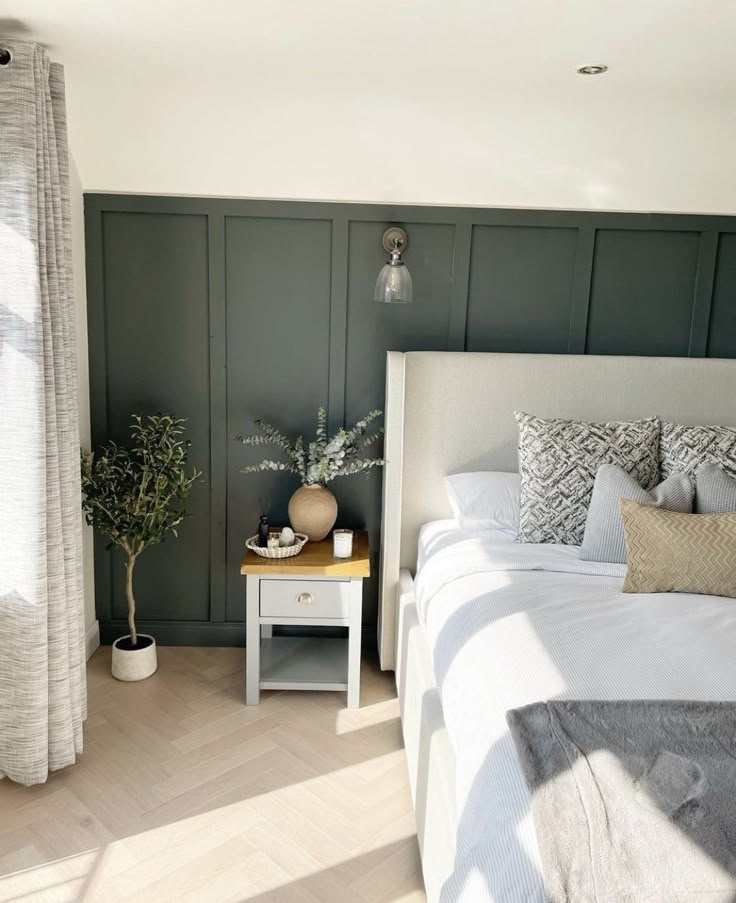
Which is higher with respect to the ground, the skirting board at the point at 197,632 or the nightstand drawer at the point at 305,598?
the nightstand drawer at the point at 305,598

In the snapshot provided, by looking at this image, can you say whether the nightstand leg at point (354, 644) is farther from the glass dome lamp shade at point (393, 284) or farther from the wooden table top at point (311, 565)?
the glass dome lamp shade at point (393, 284)

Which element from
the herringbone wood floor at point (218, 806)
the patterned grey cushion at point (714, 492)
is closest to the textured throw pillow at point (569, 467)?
the patterned grey cushion at point (714, 492)

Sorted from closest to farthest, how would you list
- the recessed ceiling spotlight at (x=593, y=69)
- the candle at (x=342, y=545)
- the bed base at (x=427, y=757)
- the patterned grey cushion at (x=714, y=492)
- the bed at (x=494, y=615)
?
the bed at (x=494, y=615) → the bed base at (x=427, y=757) → the patterned grey cushion at (x=714, y=492) → the recessed ceiling spotlight at (x=593, y=69) → the candle at (x=342, y=545)

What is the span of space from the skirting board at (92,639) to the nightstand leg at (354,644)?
1119 millimetres

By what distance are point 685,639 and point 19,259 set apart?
204 cm

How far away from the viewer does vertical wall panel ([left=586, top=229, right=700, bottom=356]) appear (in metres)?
3.16

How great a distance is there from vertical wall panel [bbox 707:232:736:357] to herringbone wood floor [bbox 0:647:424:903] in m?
1.95

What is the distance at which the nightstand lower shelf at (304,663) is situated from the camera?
292cm

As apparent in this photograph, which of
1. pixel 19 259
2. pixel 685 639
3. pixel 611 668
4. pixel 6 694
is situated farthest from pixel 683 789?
pixel 19 259

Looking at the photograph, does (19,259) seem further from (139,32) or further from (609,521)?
(609,521)

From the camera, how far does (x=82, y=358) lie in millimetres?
3129

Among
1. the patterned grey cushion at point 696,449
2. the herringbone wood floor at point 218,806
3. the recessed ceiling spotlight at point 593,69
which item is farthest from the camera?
the patterned grey cushion at point 696,449

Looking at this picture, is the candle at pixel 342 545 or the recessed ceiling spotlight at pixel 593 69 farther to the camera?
the candle at pixel 342 545

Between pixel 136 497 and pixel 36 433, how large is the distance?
73 cm
